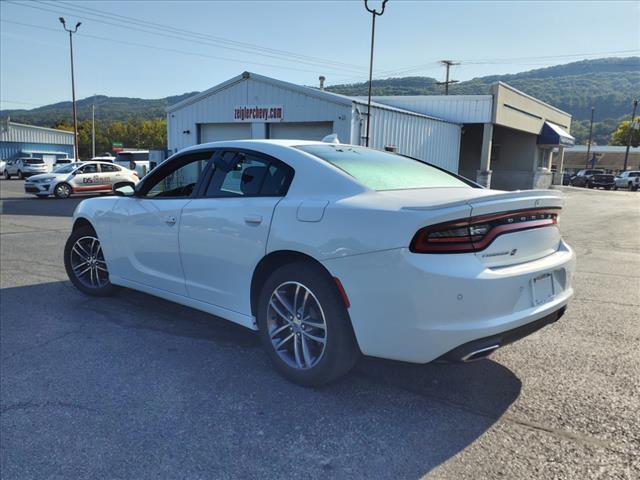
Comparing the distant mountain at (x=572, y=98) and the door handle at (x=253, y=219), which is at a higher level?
the distant mountain at (x=572, y=98)

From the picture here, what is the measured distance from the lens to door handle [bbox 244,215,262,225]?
3.33 metres

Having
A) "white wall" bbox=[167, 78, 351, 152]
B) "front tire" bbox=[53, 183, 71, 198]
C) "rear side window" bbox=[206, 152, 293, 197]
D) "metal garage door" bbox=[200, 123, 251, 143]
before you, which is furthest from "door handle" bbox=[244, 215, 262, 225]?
"front tire" bbox=[53, 183, 71, 198]

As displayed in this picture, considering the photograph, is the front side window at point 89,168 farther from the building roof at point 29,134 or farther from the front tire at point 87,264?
the building roof at point 29,134

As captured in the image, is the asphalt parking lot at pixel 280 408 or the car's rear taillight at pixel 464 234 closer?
the asphalt parking lot at pixel 280 408

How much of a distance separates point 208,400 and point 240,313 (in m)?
0.70

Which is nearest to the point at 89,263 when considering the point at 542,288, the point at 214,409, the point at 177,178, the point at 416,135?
the point at 177,178

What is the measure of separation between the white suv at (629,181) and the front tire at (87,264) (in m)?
48.1

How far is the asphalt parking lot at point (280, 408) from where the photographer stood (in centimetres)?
241

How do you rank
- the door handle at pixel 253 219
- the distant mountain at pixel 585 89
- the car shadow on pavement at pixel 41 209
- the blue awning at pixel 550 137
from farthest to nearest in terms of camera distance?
1. the distant mountain at pixel 585 89
2. the blue awning at pixel 550 137
3. the car shadow on pavement at pixel 41 209
4. the door handle at pixel 253 219

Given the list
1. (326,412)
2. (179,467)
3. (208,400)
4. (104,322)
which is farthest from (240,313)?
(104,322)

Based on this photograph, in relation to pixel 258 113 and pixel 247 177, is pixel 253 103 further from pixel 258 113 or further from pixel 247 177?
pixel 247 177

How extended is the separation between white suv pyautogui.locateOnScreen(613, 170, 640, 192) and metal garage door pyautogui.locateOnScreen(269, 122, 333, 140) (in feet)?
118

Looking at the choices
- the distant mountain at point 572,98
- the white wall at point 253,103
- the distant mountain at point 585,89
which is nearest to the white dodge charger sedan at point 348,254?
the white wall at point 253,103

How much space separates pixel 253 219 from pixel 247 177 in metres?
0.45
